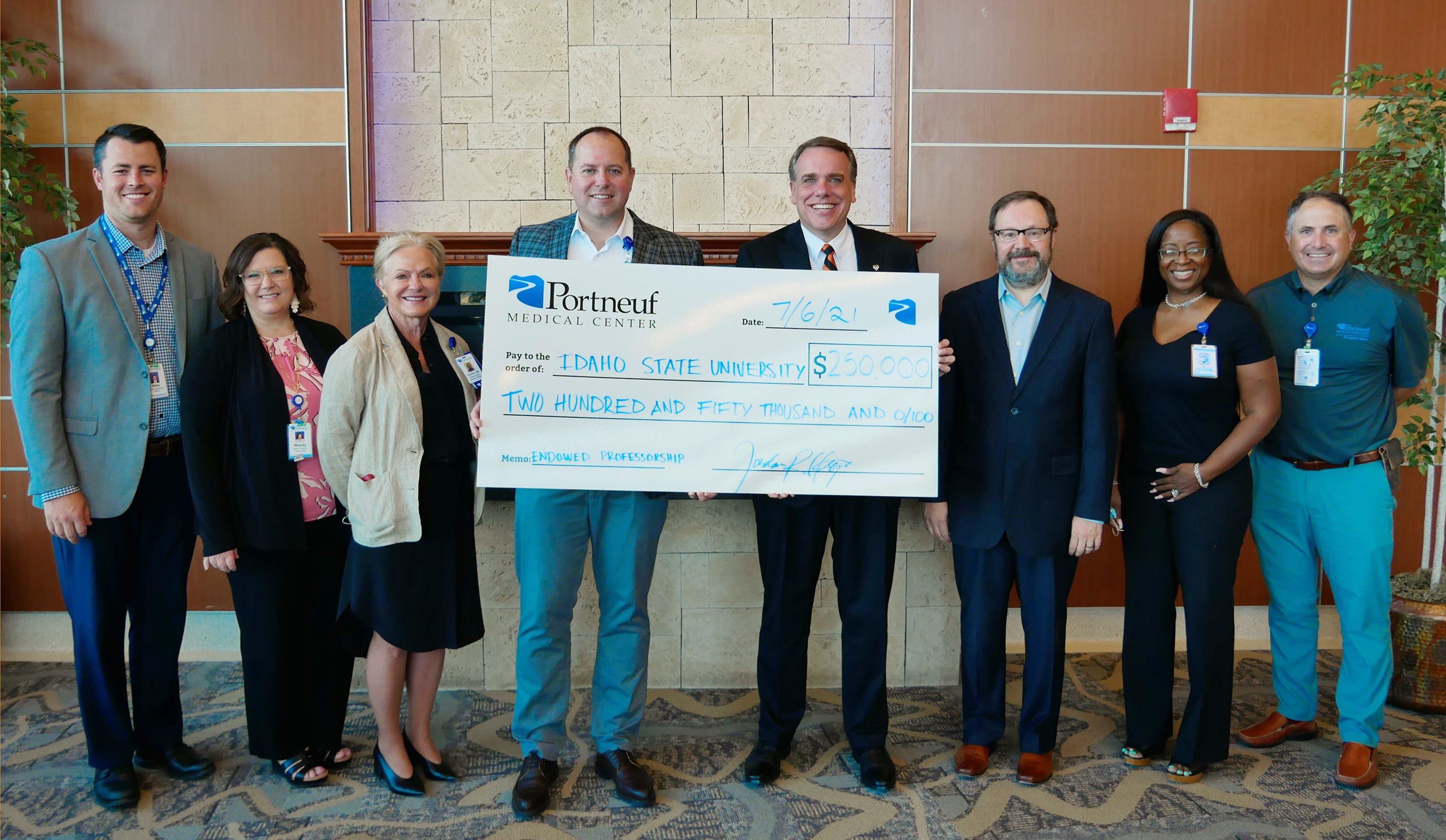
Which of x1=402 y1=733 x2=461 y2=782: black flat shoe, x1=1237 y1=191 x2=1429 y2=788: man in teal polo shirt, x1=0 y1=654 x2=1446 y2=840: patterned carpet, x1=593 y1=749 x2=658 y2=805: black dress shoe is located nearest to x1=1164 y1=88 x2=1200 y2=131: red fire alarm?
x1=1237 y1=191 x2=1429 y2=788: man in teal polo shirt

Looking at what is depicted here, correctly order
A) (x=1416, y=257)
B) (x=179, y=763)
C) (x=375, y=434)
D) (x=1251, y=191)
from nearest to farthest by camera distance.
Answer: (x=375, y=434) < (x=179, y=763) < (x=1416, y=257) < (x=1251, y=191)

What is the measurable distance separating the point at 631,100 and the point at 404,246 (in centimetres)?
198

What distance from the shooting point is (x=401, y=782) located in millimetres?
2494

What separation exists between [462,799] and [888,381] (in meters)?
1.72

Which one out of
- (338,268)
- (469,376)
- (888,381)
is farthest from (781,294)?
(338,268)

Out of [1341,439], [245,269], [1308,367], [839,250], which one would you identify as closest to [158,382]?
[245,269]

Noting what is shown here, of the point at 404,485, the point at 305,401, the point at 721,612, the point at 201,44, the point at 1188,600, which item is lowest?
the point at 721,612

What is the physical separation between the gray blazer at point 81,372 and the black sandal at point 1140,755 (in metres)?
3.12

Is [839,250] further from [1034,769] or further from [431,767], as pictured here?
[431,767]

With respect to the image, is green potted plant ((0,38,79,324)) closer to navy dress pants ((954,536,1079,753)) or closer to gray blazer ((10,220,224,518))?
gray blazer ((10,220,224,518))

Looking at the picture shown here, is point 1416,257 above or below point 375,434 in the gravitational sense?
above

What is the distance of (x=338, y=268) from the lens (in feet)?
12.7

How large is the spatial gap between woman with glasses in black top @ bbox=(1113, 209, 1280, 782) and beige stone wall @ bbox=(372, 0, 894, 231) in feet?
5.42

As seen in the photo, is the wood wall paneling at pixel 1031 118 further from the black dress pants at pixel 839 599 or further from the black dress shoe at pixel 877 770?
the black dress shoe at pixel 877 770
